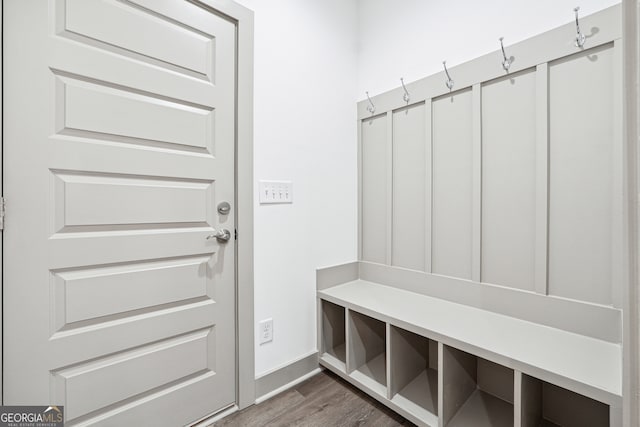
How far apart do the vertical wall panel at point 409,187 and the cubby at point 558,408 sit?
71 centimetres

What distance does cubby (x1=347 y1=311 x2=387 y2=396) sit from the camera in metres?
1.54

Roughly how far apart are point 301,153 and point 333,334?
1.12 m

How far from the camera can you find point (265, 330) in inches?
61.9

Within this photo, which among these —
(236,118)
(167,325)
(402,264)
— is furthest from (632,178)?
(167,325)

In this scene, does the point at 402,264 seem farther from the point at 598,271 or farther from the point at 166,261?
the point at 166,261

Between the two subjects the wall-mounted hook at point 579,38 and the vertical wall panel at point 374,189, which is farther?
the vertical wall panel at point 374,189

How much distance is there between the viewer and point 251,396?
1487 millimetres

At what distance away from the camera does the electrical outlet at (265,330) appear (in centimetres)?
156

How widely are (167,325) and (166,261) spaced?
27 centimetres

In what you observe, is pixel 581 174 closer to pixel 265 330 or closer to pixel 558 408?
pixel 558 408

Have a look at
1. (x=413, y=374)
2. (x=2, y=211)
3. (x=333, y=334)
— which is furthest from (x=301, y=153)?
(x=413, y=374)

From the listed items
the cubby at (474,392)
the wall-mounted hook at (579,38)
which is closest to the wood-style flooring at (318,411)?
the cubby at (474,392)

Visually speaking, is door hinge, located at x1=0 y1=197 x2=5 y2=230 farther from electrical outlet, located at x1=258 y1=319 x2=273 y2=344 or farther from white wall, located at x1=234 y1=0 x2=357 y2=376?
electrical outlet, located at x1=258 y1=319 x2=273 y2=344

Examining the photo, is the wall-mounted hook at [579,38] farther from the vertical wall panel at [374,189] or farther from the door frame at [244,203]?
the door frame at [244,203]
